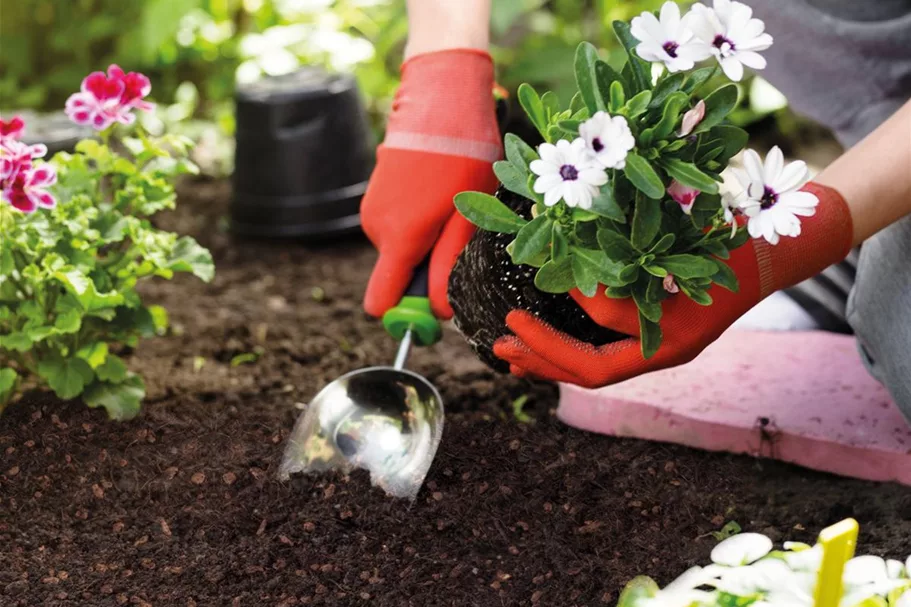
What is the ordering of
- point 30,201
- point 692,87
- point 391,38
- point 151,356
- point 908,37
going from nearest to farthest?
point 692,87 → point 30,201 → point 908,37 → point 151,356 → point 391,38

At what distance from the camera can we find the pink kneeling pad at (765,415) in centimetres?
158

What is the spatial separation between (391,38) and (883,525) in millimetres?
1859

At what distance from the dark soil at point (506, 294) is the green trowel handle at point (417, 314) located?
14cm

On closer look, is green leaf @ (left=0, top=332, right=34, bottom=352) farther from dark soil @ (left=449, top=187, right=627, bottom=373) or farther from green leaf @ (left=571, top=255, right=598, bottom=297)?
green leaf @ (left=571, top=255, right=598, bottom=297)

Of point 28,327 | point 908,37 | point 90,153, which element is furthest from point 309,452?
point 908,37

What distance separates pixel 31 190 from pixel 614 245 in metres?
0.75

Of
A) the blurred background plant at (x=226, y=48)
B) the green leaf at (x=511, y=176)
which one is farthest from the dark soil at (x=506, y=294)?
the blurred background plant at (x=226, y=48)

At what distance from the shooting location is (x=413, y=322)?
152 centimetres

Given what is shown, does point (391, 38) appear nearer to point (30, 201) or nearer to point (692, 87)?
point (30, 201)

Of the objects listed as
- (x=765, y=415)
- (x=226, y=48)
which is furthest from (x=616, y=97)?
(x=226, y=48)

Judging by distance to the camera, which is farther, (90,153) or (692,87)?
(90,153)

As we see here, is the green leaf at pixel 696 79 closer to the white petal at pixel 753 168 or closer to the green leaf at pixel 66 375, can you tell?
the white petal at pixel 753 168

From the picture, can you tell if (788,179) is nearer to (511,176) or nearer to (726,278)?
(726,278)

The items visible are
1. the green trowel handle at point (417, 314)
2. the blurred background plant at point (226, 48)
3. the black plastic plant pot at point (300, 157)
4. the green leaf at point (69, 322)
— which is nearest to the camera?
the green leaf at point (69, 322)
